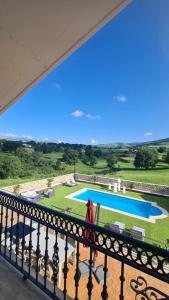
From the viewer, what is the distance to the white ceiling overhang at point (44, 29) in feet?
4.45

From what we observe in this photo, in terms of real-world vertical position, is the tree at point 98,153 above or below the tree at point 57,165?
above

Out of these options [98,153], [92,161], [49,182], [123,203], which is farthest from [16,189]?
[98,153]

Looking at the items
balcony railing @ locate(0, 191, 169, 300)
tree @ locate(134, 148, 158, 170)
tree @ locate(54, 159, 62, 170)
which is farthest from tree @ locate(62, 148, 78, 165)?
balcony railing @ locate(0, 191, 169, 300)

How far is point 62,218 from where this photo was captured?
1.65 m

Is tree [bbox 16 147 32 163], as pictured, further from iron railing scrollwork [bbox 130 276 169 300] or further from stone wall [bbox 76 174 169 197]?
iron railing scrollwork [bbox 130 276 169 300]

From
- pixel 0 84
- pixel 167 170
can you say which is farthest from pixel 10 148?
pixel 0 84

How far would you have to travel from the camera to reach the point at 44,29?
60.9 inches

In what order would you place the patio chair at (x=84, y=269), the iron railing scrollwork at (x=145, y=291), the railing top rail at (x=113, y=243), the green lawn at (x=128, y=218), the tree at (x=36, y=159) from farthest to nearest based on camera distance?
the tree at (x=36, y=159) < the green lawn at (x=128, y=218) < the patio chair at (x=84, y=269) < the iron railing scrollwork at (x=145, y=291) < the railing top rail at (x=113, y=243)

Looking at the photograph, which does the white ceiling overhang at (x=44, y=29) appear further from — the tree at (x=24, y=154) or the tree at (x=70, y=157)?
the tree at (x=70, y=157)

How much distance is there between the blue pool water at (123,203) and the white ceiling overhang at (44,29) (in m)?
10.8

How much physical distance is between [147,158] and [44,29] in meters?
29.3

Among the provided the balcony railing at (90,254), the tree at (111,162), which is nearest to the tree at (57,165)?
the tree at (111,162)

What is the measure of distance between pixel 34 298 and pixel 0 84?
216 centimetres

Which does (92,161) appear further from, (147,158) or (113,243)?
(113,243)
